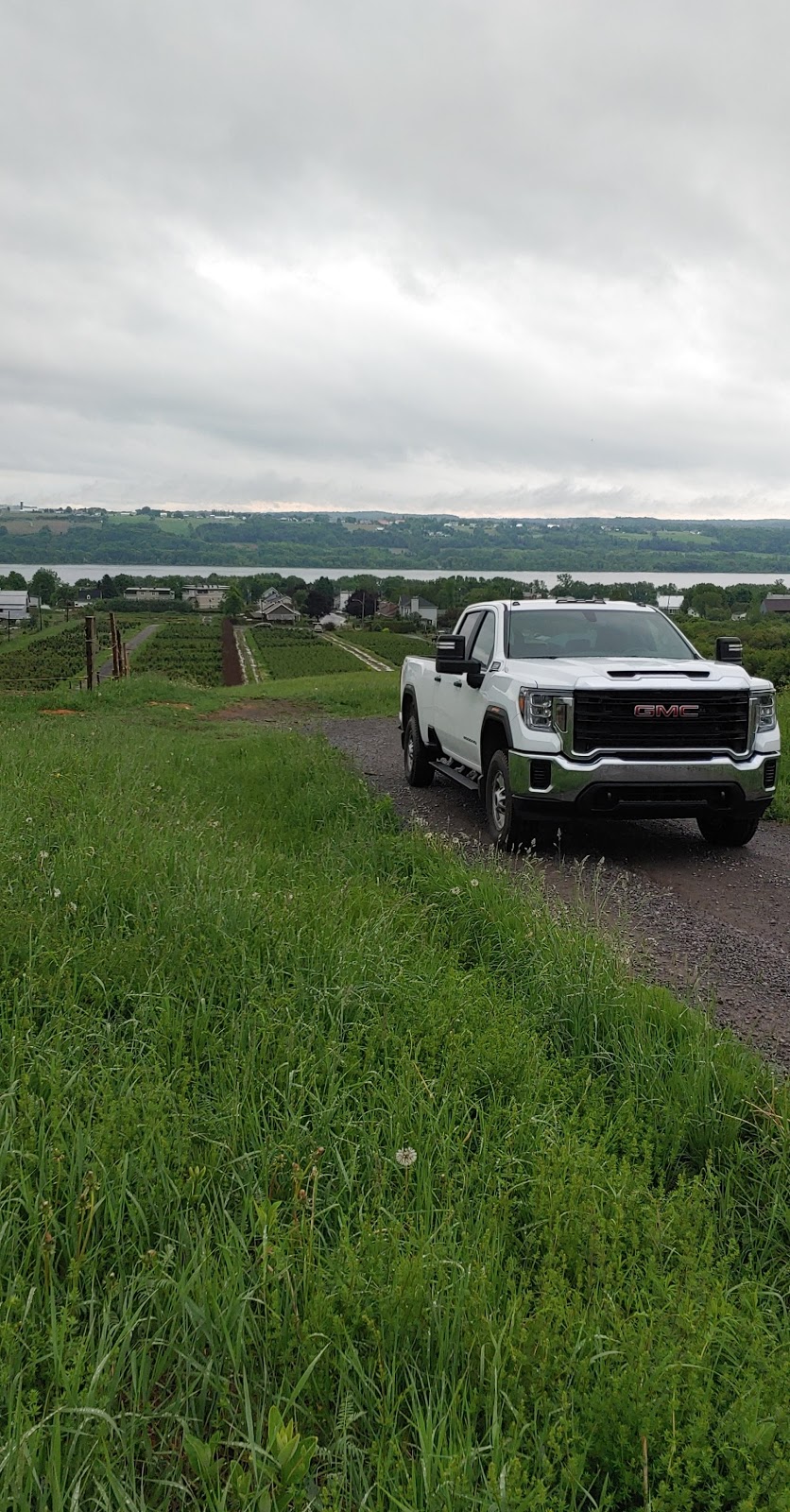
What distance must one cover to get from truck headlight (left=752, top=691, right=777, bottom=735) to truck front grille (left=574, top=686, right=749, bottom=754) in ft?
0.86

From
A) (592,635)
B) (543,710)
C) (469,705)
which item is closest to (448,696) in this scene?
(469,705)

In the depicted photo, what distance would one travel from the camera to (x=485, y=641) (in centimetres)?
926

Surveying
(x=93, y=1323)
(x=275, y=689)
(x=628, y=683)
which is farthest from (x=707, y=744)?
(x=275, y=689)

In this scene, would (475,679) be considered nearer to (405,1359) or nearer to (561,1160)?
(561,1160)

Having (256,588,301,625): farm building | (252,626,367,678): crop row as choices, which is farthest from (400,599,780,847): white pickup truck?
(256,588,301,625): farm building

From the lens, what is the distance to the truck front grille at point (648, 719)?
712cm

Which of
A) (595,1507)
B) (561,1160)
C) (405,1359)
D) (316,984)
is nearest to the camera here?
(595,1507)

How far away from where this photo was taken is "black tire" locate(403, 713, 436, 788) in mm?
10680

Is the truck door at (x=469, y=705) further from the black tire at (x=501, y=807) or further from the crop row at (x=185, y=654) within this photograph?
the crop row at (x=185, y=654)

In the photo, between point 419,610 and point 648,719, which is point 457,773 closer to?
point 648,719

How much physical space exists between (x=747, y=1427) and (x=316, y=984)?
7.43 feet

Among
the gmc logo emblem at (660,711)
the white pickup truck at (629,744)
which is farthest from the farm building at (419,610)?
the gmc logo emblem at (660,711)

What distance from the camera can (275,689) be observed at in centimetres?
2505

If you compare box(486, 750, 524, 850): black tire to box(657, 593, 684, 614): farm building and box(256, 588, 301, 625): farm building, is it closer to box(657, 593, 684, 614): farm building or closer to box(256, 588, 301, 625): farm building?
box(657, 593, 684, 614): farm building
